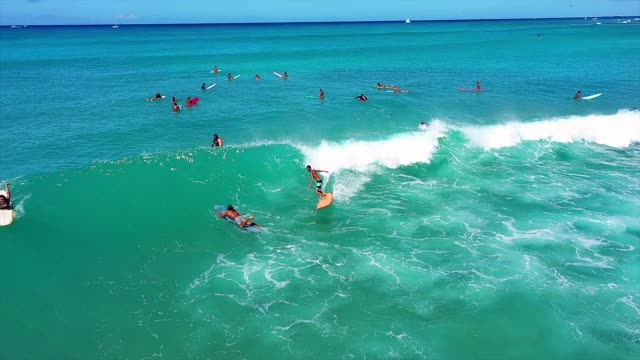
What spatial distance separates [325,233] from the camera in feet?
58.0

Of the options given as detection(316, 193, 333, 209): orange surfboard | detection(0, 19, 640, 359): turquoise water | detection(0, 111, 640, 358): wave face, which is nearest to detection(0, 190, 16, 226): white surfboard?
detection(0, 111, 640, 358): wave face

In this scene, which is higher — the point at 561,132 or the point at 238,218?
the point at 238,218

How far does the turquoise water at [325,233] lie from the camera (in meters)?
12.7

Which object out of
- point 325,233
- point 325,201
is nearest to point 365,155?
point 325,201

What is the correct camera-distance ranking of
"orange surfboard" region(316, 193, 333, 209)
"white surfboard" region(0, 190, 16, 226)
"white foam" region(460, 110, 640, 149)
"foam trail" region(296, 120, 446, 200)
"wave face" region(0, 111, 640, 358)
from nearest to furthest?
"wave face" region(0, 111, 640, 358) < "white surfboard" region(0, 190, 16, 226) < "orange surfboard" region(316, 193, 333, 209) < "foam trail" region(296, 120, 446, 200) < "white foam" region(460, 110, 640, 149)

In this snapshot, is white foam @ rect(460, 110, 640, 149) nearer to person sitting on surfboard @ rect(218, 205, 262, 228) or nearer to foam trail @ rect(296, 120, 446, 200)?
foam trail @ rect(296, 120, 446, 200)

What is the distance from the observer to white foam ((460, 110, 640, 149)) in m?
28.4

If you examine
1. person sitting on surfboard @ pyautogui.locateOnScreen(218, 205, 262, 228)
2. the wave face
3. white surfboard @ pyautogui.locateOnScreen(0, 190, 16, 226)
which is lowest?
the wave face

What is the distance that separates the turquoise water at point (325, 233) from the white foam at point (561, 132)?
0.15 metres

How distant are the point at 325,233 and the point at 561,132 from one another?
20.8 meters

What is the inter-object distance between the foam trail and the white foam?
331cm

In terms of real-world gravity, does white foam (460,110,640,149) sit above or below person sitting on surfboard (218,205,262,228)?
below

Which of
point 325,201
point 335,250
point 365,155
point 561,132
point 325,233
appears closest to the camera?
point 335,250

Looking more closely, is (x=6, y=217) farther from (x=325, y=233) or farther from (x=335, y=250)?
(x=335, y=250)
